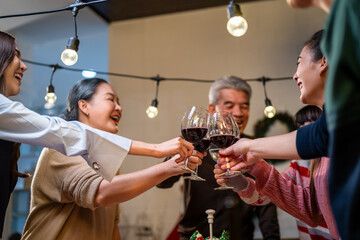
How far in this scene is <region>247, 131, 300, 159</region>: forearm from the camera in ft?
4.21

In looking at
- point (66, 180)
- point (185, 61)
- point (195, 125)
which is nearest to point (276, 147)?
point (195, 125)

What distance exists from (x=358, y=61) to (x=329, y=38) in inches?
3.7

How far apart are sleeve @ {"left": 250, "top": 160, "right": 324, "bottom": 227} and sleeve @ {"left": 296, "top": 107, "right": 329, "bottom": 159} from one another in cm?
64

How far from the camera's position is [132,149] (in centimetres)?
163

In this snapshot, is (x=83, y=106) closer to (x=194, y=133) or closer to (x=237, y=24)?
(x=194, y=133)

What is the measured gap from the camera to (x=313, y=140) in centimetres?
111

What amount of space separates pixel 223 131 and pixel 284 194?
19.4 inches

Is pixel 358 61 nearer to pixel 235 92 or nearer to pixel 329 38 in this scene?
pixel 329 38

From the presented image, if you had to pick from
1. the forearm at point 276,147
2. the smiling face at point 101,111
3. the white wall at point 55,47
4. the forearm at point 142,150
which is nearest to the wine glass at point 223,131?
the forearm at point 276,147

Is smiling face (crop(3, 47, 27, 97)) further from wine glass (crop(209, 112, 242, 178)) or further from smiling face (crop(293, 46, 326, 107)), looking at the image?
smiling face (crop(293, 46, 326, 107))

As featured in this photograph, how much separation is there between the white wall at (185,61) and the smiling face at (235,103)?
1615mm

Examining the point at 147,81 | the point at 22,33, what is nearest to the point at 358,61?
the point at 147,81

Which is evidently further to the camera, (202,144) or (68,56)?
(68,56)

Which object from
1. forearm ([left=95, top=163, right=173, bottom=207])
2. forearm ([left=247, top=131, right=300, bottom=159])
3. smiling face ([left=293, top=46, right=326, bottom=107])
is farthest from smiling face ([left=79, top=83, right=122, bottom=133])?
smiling face ([left=293, top=46, right=326, bottom=107])
